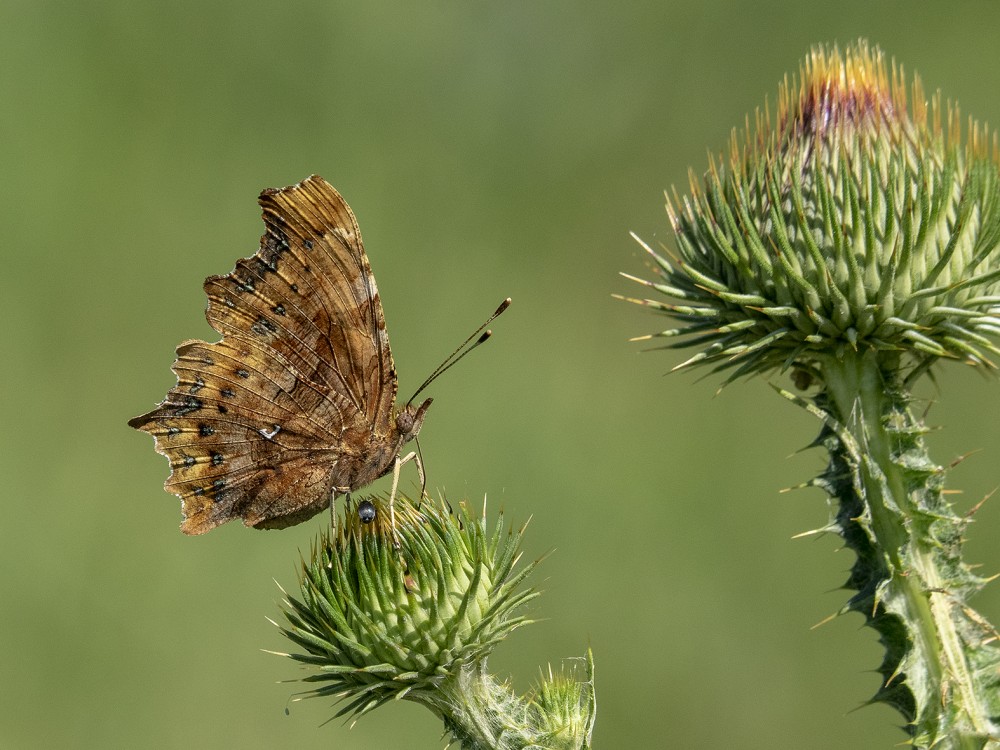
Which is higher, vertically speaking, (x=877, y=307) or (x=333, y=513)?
(x=877, y=307)

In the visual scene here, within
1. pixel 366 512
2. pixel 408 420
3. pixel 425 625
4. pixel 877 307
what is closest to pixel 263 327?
pixel 408 420

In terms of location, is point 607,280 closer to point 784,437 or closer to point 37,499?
point 784,437

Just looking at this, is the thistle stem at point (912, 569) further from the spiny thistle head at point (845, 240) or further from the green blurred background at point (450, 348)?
the green blurred background at point (450, 348)

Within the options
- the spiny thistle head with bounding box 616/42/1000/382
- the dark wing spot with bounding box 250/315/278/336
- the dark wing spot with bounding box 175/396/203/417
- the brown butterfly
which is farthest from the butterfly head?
the spiny thistle head with bounding box 616/42/1000/382

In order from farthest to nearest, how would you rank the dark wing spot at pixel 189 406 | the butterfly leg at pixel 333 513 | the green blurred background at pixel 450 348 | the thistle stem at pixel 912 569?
the green blurred background at pixel 450 348 → the dark wing spot at pixel 189 406 → the butterfly leg at pixel 333 513 → the thistle stem at pixel 912 569

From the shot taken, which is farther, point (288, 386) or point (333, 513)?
point (288, 386)

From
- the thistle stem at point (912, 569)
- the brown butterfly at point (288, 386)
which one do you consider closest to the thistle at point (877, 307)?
the thistle stem at point (912, 569)

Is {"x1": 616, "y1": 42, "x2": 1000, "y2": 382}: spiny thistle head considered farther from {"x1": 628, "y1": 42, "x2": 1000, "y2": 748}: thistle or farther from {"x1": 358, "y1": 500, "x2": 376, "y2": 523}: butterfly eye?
{"x1": 358, "y1": 500, "x2": 376, "y2": 523}: butterfly eye

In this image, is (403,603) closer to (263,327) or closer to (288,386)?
(288,386)
